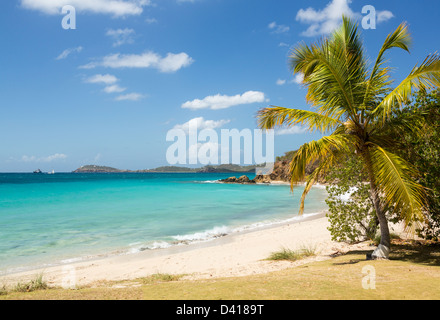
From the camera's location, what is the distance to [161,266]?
10.2m

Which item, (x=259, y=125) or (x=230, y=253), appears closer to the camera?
(x=259, y=125)

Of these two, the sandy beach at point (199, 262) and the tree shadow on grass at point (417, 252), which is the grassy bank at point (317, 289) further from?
the sandy beach at point (199, 262)

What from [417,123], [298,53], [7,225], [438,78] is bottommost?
[7,225]

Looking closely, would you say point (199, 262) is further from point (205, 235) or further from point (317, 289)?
point (317, 289)

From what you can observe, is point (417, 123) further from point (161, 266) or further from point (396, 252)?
point (161, 266)

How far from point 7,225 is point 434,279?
2383 centimetres

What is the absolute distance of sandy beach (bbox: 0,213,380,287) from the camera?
8.81 metres

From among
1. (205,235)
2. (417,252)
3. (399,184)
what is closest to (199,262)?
(205,235)

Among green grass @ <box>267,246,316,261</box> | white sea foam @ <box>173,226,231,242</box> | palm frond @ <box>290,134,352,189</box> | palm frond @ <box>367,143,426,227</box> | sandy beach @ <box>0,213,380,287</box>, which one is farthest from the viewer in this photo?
white sea foam @ <box>173,226,231,242</box>

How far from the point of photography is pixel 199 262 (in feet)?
34.5

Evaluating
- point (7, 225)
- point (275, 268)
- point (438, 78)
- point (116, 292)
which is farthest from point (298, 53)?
point (7, 225)

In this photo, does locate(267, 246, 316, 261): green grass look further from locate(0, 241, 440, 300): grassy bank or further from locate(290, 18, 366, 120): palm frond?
locate(290, 18, 366, 120): palm frond

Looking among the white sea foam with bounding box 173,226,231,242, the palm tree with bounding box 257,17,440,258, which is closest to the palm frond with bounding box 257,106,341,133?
the palm tree with bounding box 257,17,440,258
